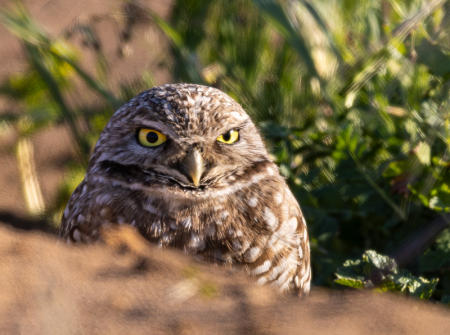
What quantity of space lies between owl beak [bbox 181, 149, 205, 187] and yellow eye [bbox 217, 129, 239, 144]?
0.41 feet

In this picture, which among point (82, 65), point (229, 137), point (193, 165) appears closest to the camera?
point (193, 165)

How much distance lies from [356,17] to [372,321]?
245cm

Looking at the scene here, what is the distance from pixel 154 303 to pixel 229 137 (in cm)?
98

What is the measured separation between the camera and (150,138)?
1.80m

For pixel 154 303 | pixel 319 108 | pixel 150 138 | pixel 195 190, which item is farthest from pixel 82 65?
pixel 154 303

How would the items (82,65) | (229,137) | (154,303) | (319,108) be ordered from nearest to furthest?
(154,303) < (229,137) < (319,108) < (82,65)

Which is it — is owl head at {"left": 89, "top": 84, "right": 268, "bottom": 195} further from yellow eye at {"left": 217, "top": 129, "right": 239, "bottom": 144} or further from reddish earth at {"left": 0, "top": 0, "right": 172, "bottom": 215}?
reddish earth at {"left": 0, "top": 0, "right": 172, "bottom": 215}

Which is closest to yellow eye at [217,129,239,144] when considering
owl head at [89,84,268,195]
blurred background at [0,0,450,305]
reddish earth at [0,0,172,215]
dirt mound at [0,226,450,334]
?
owl head at [89,84,268,195]

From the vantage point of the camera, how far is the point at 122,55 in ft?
11.2

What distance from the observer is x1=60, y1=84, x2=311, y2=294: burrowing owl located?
5.49 feet

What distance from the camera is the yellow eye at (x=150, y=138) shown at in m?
1.78

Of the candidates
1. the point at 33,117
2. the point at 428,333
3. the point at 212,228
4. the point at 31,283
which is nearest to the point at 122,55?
the point at 33,117

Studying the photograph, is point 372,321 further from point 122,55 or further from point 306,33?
point 122,55

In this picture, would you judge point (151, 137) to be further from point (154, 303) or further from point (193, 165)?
point (154, 303)
